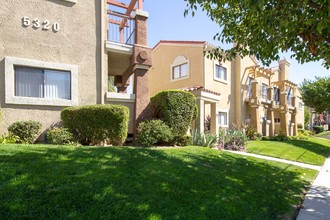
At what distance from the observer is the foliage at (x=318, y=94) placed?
80.7 feet

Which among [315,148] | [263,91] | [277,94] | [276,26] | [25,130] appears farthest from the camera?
[277,94]

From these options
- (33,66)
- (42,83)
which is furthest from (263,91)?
(33,66)

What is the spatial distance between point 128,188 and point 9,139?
6077mm

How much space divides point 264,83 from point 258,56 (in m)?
18.8

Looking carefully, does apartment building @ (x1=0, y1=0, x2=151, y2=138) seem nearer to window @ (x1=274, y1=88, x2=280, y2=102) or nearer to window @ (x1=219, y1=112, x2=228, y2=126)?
window @ (x1=219, y1=112, x2=228, y2=126)

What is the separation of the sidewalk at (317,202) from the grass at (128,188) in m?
0.25

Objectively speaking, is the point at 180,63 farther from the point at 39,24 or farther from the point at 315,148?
the point at 315,148

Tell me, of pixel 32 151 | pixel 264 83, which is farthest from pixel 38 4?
pixel 264 83

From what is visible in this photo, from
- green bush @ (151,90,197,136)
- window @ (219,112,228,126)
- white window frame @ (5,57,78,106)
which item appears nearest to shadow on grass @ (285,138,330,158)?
window @ (219,112,228,126)

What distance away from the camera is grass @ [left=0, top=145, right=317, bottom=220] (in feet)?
11.8

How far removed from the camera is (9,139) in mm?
8125

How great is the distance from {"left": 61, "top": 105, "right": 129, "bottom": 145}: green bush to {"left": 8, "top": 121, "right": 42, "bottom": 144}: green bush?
44.7 inches

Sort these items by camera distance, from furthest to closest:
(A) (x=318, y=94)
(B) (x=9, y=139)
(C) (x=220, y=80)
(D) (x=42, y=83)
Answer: (A) (x=318, y=94), (C) (x=220, y=80), (D) (x=42, y=83), (B) (x=9, y=139)

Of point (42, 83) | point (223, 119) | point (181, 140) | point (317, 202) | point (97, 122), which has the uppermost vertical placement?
point (42, 83)
